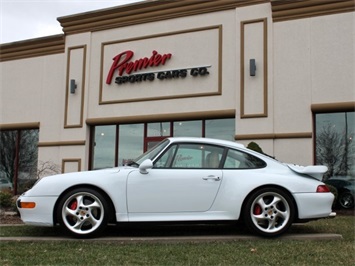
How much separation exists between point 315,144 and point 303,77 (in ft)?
6.15

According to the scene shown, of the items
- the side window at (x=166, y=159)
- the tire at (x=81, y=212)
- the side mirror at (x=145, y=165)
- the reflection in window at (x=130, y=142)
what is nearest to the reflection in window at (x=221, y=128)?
the reflection in window at (x=130, y=142)

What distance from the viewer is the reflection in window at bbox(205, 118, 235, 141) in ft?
40.2

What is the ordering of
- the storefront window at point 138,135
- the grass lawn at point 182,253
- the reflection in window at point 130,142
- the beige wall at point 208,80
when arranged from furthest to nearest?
the reflection in window at point 130,142, the storefront window at point 138,135, the beige wall at point 208,80, the grass lawn at point 182,253

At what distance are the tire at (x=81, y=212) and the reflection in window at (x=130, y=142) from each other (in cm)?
854

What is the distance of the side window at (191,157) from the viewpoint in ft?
17.2

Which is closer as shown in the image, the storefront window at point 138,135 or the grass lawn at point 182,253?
the grass lawn at point 182,253

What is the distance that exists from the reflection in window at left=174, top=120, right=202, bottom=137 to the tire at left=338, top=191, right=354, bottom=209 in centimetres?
440

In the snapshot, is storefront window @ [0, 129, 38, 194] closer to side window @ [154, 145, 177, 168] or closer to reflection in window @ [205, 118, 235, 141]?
reflection in window @ [205, 118, 235, 141]

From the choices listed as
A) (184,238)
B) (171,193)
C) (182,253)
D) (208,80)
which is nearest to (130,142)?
(208,80)

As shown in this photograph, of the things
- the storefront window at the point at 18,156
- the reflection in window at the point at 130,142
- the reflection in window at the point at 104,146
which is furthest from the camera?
the storefront window at the point at 18,156

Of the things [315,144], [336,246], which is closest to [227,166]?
[336,246]

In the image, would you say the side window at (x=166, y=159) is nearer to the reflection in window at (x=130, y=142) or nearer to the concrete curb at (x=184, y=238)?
the concrete curb at (x=184, y=238)

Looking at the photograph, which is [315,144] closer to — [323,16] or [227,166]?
[323,16]

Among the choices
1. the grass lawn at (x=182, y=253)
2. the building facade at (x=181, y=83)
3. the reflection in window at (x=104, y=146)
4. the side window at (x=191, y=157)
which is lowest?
the grass lawn at (x=182, y=253)
